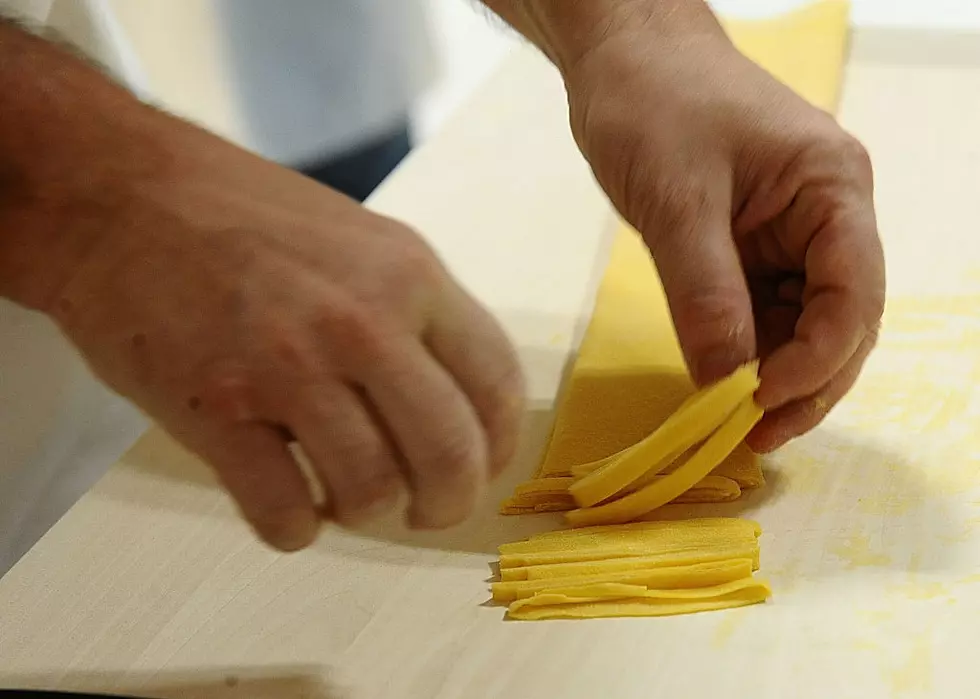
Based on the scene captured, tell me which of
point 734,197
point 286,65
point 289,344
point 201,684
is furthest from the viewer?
point 286,65

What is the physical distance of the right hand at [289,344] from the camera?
0.45 meters

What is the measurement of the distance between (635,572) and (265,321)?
0.97ft

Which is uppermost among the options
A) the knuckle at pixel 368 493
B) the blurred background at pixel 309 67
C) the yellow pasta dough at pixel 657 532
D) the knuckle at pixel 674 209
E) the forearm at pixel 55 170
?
the forearm at pixel 55 170

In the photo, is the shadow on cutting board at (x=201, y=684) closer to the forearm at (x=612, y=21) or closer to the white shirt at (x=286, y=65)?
the forearm at (x=612, y=21)

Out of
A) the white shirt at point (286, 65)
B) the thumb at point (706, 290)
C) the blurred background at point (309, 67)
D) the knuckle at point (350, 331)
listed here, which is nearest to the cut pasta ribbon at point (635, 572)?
the thumb at point (706, 290)

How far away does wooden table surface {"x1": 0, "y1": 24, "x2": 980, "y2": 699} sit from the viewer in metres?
0.58

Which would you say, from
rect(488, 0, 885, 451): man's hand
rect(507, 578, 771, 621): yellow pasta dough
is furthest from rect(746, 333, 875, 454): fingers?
rect(507, 578, 771, 621): yellow pasta dough

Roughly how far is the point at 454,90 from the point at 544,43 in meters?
1.50

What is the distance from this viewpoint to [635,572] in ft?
2.08

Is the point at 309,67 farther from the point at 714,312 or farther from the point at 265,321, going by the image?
the point at 265,321

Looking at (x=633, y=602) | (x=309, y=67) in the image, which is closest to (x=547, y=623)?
(x=633, y=602)

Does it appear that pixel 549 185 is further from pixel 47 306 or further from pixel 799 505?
pixel 47 306

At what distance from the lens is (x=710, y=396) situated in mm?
658

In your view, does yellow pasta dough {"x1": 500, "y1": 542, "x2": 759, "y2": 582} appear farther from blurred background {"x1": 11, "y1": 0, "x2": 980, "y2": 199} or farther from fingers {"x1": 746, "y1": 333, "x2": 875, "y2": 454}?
blurred background {"x1": 11, "y1": 0, "x2": 980, "y2": 199}
